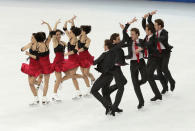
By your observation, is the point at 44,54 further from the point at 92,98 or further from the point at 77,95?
the point at 92,98

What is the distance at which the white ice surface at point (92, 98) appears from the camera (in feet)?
22.0

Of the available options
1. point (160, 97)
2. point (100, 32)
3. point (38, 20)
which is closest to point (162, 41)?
point (160, 97)

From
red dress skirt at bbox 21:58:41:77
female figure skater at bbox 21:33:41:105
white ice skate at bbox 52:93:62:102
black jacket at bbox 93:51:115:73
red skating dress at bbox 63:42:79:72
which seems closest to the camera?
black jacket at bbox 93:51:115:73

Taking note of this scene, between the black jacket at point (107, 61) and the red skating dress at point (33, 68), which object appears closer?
the black jacket at point (107, 61)

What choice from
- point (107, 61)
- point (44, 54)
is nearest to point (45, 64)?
point (44, 54)

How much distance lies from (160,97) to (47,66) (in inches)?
80.0

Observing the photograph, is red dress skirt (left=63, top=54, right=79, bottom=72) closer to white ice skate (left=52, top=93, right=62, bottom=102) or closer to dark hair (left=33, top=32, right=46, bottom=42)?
white ice skate (left=52, top=93, right=62, bottom=102)

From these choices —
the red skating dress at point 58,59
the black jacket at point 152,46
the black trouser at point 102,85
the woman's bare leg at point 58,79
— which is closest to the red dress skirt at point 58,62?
the red skating dress at point 58,59

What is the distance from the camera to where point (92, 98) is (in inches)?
308

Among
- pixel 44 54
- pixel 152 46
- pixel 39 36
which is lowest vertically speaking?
pixel 44 54

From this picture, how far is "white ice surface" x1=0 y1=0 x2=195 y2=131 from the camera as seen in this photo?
22.0 ft

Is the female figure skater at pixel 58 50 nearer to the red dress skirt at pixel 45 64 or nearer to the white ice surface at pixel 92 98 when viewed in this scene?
the red dress skirt at pixel 45 64

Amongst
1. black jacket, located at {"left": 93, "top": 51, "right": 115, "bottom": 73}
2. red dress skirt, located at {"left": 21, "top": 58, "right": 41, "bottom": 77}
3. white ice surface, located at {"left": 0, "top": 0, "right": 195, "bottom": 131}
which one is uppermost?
black jacket, located at {"left": 93, "top": 51, "right": 115, "bottom": 73}

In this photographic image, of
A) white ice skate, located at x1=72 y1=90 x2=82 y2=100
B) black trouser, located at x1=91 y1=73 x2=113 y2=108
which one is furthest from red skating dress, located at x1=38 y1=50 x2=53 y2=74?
black trouser, located at x1=91 y1=73 x2=113 y2=108
